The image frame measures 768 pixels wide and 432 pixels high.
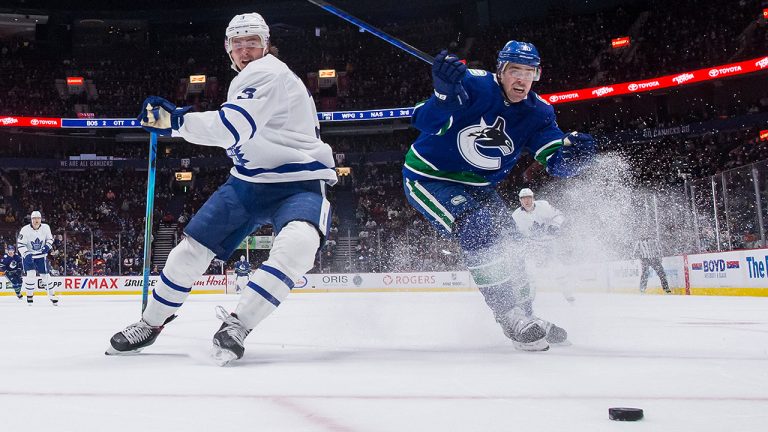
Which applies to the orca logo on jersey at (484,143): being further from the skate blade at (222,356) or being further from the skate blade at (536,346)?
the skate blade at (222,356)

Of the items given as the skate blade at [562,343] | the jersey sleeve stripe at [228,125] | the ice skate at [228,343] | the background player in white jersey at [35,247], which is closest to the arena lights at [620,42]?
the background player in white jersey at [35,247]

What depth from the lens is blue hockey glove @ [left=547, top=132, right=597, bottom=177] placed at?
3.22 metres

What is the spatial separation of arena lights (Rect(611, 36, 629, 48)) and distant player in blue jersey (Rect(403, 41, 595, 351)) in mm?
22225

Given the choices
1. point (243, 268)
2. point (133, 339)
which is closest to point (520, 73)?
point (133, 339)

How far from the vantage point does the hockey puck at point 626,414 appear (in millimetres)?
1390

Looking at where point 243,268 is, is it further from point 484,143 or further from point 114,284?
point 484,143

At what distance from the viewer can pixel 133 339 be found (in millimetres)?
2891

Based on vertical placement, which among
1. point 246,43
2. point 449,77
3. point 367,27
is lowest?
point 449,77

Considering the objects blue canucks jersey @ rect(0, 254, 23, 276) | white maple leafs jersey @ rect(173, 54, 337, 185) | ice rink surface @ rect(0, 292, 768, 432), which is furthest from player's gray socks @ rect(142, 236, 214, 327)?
blue canucks jersey @ rect(0, 254, 23, 276)

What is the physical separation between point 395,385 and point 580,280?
11.5m

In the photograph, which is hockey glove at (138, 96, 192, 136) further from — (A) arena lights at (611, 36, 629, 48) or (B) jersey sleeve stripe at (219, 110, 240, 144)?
(A) arena lights at (611, 36, 629, 48)

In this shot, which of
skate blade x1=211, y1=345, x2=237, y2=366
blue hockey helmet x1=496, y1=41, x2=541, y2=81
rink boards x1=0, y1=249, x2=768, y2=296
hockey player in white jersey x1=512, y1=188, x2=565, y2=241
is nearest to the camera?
skate blade x1=211, y1=345, x2=237, y2=366

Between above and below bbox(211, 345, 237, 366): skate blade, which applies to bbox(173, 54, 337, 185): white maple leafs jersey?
above

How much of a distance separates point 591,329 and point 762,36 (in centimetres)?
1822
